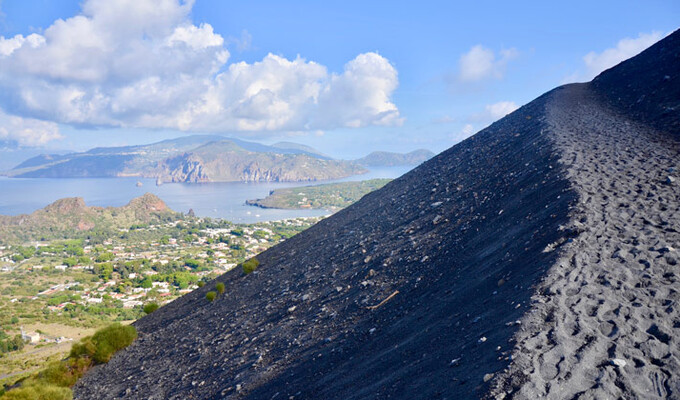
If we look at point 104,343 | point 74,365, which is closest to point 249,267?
point 104,343

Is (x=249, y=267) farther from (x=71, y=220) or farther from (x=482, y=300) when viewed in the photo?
(x=71, y=220)

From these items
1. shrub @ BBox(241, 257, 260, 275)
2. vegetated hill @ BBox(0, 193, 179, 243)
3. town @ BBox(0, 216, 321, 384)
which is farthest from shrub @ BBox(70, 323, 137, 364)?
vegetated hill @ BBox(0, 193, 179, 243)

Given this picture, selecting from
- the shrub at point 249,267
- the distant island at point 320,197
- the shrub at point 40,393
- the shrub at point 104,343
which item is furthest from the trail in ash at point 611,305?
the distant island at point 320,197

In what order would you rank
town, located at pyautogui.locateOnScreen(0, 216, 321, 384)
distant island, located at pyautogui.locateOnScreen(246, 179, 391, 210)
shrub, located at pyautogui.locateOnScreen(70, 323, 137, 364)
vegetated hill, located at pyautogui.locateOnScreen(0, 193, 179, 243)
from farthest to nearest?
distant island, located at pyautogui.locateOnScreen(246, 179, 391, 210)
vegetated hill, located at pyautogui.locateOnScreen(0, 193, 179, 243)
town, located at pyautogui.locateOnScreen(0, 216, 321, 384)
shrub, located at pyautogui.locateOnScreen(70, 323, 137, 364)

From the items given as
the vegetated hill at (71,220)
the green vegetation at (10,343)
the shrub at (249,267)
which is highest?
the vegetated hill at (71,220)

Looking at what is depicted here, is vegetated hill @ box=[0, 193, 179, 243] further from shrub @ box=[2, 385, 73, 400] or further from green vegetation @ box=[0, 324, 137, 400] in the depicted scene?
shrub @ box=[2, 385, 73, 400]

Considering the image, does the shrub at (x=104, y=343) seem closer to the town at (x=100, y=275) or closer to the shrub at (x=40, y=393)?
the shrub at (x=40, y=393)
